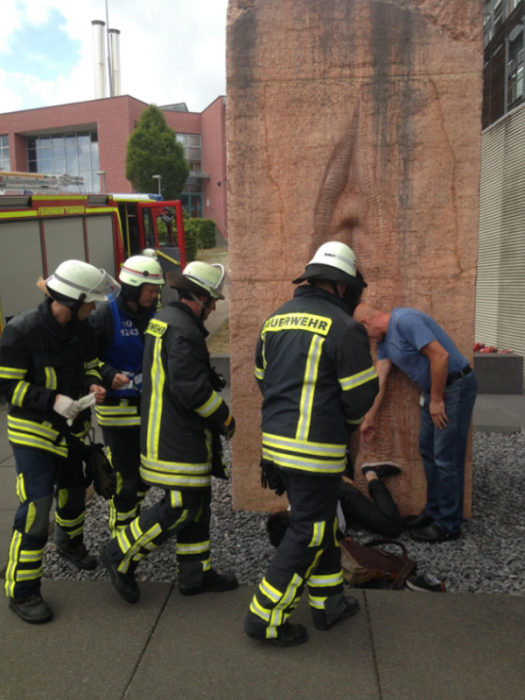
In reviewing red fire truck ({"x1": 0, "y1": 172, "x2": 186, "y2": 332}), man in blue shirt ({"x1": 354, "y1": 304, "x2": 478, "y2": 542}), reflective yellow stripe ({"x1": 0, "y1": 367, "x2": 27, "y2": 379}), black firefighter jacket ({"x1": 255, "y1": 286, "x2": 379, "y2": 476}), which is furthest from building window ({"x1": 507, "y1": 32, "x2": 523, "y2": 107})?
reflective yellow stripe ({"x1": 0, "y1": 367, "x2": 27, "y2": 379})

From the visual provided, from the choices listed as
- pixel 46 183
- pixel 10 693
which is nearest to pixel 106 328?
pixel 10 693

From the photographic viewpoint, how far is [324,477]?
2.91 metres

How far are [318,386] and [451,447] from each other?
65.8 inches

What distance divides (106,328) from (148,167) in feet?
123

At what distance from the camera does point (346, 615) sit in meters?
3.21

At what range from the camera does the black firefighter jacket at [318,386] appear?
2840 mm

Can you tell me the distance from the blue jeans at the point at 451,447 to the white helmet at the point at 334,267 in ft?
4.62

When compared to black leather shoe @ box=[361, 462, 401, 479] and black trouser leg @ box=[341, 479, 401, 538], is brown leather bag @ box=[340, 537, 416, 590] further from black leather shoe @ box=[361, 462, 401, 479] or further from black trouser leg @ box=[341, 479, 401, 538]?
black leather shoe @ box=[361, 462, 401, 479]

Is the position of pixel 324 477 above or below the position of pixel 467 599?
above

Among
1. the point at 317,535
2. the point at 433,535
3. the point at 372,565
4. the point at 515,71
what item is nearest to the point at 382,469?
the point at 433,535

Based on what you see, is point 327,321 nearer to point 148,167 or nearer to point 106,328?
point 106,328

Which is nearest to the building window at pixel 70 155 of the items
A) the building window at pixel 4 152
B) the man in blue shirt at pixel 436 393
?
the building window at pixel 4 152

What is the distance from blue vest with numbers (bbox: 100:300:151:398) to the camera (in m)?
3.96

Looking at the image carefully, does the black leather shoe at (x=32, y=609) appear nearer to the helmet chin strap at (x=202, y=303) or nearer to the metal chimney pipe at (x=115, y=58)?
the helmet chin strap at (x=202, y=303)
